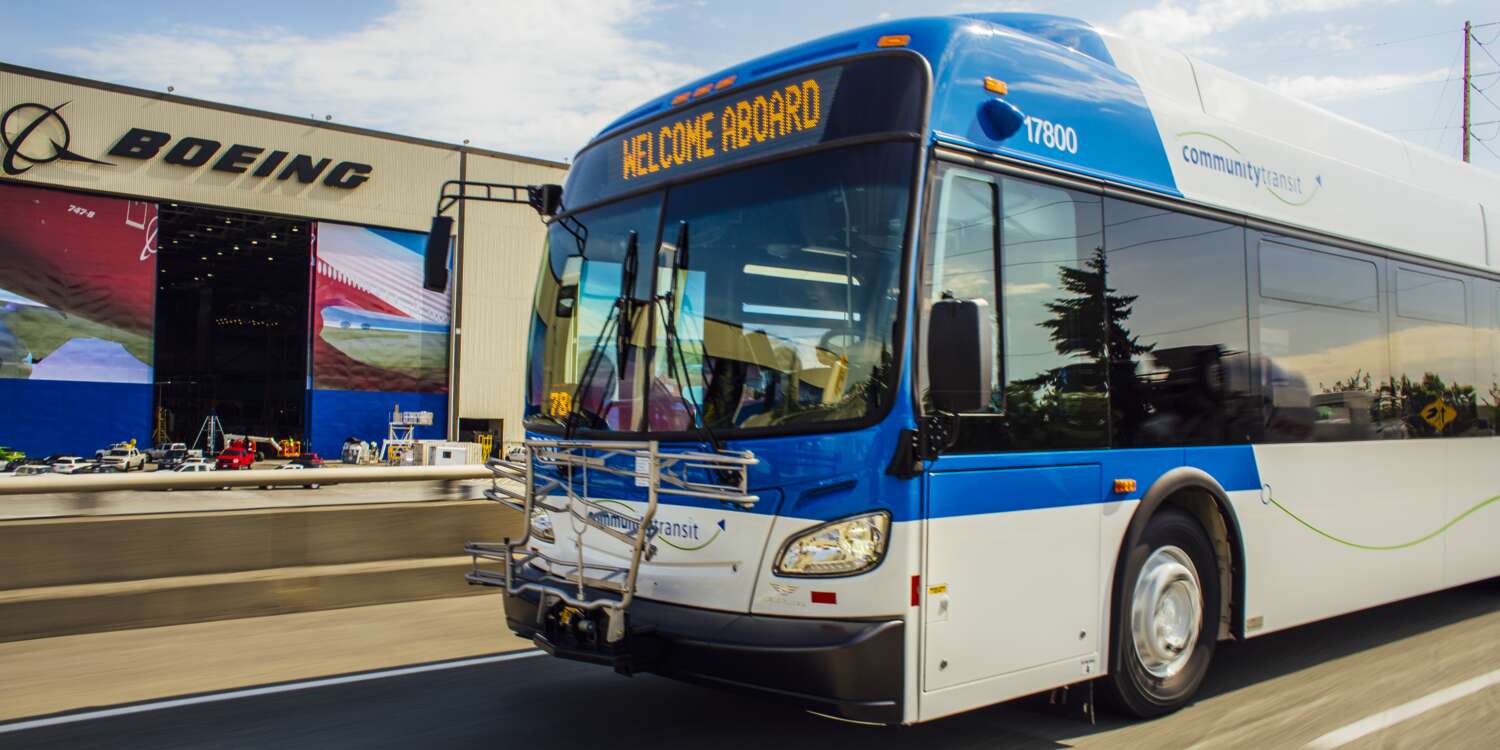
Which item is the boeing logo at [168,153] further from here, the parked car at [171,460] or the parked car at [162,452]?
the parked car at [171,460]

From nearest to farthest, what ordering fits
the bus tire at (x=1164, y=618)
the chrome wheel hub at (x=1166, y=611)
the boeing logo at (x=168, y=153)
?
the bus tire at (x=1164, y=618) < the chrome wheel hub at (x=1166, y=611) < the boeing logo at (x=168, y=153)

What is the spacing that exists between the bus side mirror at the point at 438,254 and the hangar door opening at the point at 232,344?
1799 inches

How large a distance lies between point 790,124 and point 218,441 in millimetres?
51085

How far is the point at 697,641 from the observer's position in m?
4.40

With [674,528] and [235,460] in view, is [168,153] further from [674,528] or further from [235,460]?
[674,528]

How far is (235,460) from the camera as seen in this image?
3616 centimetres

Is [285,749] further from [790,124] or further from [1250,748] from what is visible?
[1250,748]

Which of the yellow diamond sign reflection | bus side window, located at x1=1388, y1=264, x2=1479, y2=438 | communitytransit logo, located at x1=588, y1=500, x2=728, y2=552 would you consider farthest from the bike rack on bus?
the yellow diamond sign reflection

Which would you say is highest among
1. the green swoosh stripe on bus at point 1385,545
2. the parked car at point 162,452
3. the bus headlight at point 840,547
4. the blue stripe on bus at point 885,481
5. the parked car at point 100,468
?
the blue stripe on bus at point 885,481

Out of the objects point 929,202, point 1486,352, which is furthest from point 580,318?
point 1486,352

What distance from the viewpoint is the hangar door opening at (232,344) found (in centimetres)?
5100

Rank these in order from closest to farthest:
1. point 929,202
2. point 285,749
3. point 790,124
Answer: point 929,202 → point 790,124 → point 285,749

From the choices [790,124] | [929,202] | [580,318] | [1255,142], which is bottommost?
[580,318]

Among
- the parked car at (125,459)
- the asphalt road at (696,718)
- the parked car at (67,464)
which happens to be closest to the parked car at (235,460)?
the parked car at (125,459)
